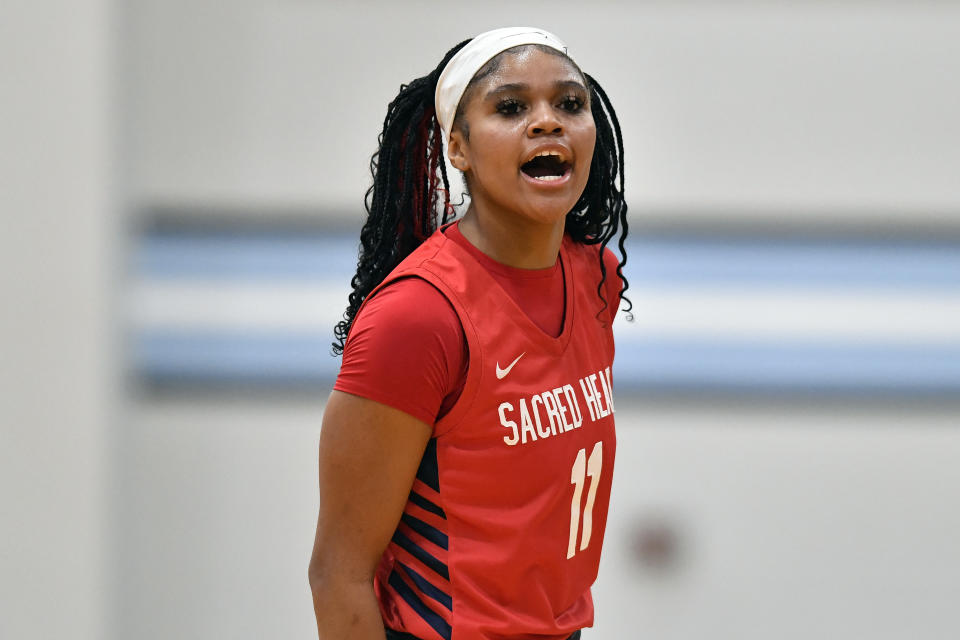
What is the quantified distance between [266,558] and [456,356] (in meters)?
1.76

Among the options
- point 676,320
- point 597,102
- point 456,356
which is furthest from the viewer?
point 676,320

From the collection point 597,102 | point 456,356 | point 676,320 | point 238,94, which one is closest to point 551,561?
point 456,356

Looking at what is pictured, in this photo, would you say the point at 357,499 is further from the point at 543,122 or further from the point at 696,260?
the point at 696,260

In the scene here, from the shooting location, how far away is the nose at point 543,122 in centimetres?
145

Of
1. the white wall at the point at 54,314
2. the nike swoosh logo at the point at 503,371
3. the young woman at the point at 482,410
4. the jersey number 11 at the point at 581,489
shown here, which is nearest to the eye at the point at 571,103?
the young woman at the point at 482,410

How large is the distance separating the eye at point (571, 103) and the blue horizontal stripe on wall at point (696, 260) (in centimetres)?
149

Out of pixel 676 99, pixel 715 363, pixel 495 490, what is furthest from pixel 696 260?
pixel 495 490

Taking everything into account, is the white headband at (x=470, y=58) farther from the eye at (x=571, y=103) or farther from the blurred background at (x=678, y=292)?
the blurred background at (x=678, y=292)

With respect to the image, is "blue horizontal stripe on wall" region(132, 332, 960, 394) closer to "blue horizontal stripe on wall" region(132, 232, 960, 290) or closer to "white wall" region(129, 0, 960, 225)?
"blue horizontal stripe on wall" region(132, 232, 960, 290)

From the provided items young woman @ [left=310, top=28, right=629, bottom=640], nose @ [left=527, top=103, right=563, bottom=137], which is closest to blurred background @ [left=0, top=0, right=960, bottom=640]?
young woman @ [left=310, top=28, right=629, bottom=640]

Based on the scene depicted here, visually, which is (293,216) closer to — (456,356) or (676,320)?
(676,320)

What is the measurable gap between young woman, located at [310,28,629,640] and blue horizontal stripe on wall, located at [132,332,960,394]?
1.44 meters

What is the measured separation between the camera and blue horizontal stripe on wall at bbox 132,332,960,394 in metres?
2.96

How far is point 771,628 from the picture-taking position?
2.95m
